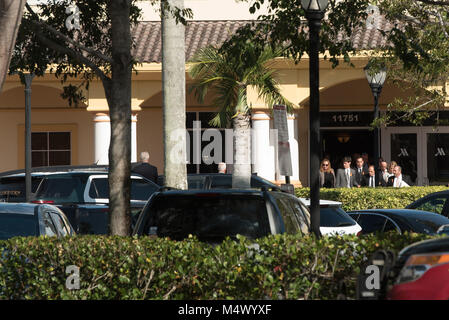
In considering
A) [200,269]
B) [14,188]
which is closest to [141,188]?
[14,188]

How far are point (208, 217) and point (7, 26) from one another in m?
2.82

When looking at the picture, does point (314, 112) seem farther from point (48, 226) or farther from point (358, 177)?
point (358, 177)

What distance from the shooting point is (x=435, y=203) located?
19.5 meters

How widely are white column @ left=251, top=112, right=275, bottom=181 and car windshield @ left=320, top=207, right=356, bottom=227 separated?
36.6ft

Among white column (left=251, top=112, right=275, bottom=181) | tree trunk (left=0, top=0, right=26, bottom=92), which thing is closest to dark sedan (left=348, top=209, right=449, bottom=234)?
tree trunk (left=0, top=0, right=26, bottom=92)

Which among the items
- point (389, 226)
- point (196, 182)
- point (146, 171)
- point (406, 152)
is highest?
point (406, 152)

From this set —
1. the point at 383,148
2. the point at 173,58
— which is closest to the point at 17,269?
the point at 173,58

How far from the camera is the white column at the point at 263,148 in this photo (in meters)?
27.5

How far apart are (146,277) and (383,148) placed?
24105 mm

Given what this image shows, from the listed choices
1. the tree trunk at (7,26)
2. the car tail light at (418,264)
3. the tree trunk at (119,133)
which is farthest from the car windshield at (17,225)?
the car tail light at (418,264)

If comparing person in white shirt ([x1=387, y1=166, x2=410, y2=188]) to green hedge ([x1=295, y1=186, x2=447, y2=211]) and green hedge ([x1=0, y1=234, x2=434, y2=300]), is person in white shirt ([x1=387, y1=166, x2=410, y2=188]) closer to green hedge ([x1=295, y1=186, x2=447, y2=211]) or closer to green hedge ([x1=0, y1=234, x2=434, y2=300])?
green hedge ([x1=295, y1=186, x2=447, y2=211])

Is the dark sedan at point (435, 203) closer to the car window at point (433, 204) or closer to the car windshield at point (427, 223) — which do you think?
the car window at point (433, 204)
